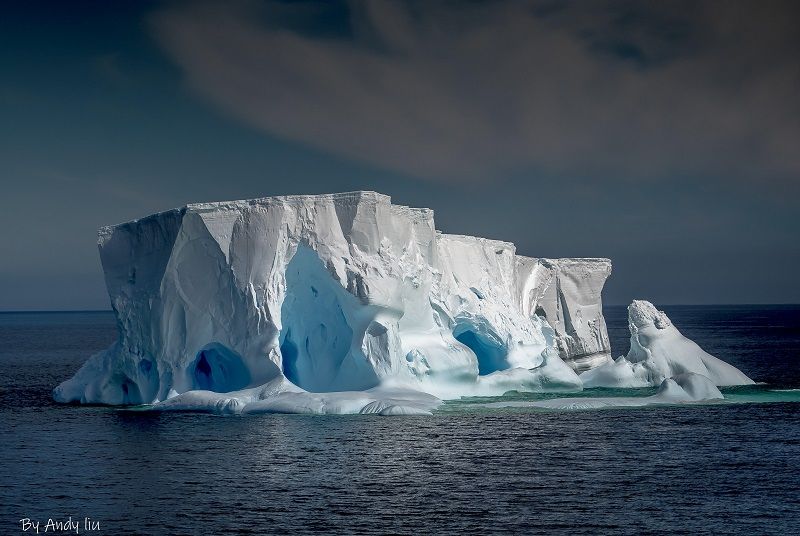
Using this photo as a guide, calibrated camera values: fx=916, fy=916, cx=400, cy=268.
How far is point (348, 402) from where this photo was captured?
25375 millimetres

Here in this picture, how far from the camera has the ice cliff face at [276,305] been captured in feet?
89.6

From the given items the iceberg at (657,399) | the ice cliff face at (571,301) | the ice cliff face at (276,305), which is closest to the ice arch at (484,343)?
the ice cliff face at (276,305)

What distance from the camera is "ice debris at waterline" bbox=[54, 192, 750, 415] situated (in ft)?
88.4

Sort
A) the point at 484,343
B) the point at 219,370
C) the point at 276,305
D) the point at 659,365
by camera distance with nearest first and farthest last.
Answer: the point at 276,305, the point at 219,370, the point at 659,365, the point at 484,343

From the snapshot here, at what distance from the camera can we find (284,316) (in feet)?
93.9

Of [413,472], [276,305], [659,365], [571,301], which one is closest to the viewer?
[413,472]

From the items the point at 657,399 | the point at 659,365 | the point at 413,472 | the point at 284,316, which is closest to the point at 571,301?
the point at 659,365

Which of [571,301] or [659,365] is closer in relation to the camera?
[659,365]

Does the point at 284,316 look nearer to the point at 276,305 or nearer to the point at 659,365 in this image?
the point at 276,305

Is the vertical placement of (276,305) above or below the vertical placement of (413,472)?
above

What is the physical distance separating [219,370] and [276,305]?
3.58 metres

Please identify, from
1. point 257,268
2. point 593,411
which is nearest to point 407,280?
point 257,268

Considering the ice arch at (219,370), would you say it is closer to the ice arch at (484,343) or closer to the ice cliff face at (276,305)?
the ice cliff face at (276,305)

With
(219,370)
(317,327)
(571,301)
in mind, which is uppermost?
(571,301)
